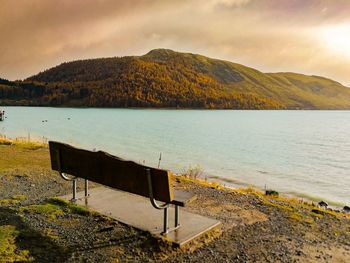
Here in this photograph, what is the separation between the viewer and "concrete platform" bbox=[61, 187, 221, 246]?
6180mm

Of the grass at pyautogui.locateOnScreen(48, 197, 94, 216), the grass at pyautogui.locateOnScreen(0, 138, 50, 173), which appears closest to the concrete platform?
the grass at pyautogui.locateOnScreen(48, 197, 94, 216)

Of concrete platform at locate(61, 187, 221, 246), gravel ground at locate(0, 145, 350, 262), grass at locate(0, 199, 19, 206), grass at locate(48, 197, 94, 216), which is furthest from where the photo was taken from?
grass at locate(0, 199, 19, 206)

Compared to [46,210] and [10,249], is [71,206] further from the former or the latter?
[10,249]

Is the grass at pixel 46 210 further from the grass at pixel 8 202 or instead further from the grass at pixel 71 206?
the grass at pixel 8 202

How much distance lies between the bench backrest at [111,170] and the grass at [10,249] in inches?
69.4

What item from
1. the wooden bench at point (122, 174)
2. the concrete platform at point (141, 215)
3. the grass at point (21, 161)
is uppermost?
the wooden bench at point (122, 174)

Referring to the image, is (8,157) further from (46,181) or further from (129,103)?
(129,103)

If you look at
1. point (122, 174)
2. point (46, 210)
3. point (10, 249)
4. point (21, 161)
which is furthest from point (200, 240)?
point (21, 161)

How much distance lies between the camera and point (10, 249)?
17.1 ft

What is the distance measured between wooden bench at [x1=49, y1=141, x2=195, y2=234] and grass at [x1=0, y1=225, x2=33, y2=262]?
1.77 metres

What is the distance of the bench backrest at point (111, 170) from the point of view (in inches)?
223

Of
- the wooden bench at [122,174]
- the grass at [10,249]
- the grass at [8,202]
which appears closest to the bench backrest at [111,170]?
the wooden bench at [122,174]

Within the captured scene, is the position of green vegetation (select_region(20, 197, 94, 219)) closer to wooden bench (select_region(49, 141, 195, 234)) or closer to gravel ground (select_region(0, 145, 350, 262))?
gravel ground (select_region(0, 145, 350, 262))

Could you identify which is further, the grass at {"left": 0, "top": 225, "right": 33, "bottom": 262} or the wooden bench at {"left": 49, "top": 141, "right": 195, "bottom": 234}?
the wooden bench at {"left": 49, "top": 141, "right": 195, "bottom": 234}
